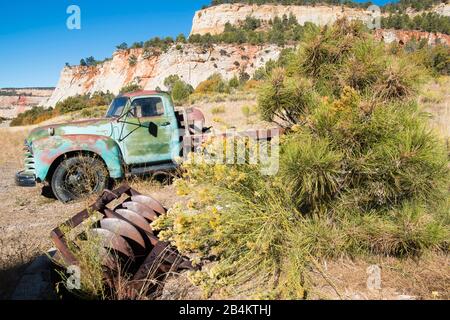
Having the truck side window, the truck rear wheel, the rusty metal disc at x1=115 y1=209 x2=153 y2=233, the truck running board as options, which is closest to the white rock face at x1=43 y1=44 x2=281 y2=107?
the truck side window

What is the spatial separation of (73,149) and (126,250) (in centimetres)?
327

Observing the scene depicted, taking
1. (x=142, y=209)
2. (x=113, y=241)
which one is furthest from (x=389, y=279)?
(x=142, y=209)

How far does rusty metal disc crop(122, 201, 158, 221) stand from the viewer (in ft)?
11.6

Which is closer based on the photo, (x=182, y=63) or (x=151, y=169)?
(x=151, y=169)

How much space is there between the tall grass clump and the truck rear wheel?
294 cm

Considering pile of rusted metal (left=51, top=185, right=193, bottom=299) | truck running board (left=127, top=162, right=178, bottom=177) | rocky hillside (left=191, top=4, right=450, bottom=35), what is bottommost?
pile of rusted metal (left=51, top=185, right=193, bottom=299)

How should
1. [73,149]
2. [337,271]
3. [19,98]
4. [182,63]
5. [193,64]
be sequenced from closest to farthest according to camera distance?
[337,271], [73,149], [193,64], [182,63], [19,98]

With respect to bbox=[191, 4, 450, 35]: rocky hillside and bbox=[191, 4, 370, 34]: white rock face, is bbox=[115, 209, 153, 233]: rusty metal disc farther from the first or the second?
bbox=[191, 4, 370, 34]: white rock face

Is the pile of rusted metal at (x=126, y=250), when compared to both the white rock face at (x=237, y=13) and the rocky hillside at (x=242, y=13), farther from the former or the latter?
the white rock face at (x=237, y=13)

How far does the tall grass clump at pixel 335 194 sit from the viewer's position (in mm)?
2465

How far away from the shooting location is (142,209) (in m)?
3.55

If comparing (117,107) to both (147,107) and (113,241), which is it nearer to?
(147,107)

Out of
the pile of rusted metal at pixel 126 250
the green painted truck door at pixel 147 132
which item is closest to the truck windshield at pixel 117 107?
the green painted truck door at pixel 147 132

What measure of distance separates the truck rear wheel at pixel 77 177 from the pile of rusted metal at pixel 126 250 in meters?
2.29
